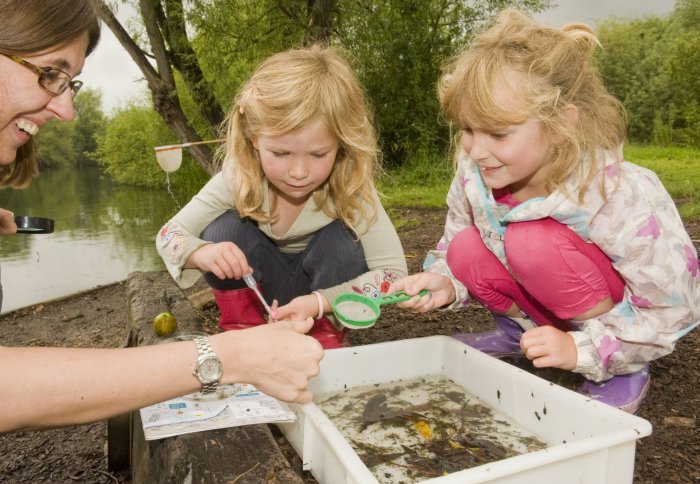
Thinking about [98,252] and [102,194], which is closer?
[98,252]

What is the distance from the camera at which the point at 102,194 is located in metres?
14.9

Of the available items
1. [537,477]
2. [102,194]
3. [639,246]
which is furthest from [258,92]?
[102,194]

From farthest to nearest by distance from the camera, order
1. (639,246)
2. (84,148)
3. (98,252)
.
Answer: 1. (84,148)
2. (98,252)
3. (639,246)

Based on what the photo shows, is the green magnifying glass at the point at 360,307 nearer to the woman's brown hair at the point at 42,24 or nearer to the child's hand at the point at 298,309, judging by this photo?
the child's hand at the point at 298,309

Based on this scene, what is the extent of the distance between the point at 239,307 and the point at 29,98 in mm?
981

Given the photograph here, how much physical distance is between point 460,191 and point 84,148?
29698mm

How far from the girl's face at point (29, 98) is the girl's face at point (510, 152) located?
3.16 ft

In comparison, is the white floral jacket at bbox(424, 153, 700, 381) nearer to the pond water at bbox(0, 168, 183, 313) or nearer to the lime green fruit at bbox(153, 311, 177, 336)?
the lime green fruit at bbox(153, 311, 177, 336)

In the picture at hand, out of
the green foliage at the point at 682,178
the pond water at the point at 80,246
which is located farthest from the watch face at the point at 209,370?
the green foliage at the point at 682,178

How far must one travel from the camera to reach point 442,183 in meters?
8.10

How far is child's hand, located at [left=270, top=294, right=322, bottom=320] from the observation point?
5.31 feet

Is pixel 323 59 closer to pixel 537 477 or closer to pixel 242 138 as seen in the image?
pixel 242 138

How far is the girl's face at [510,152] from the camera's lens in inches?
58.7

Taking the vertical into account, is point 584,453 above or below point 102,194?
above
